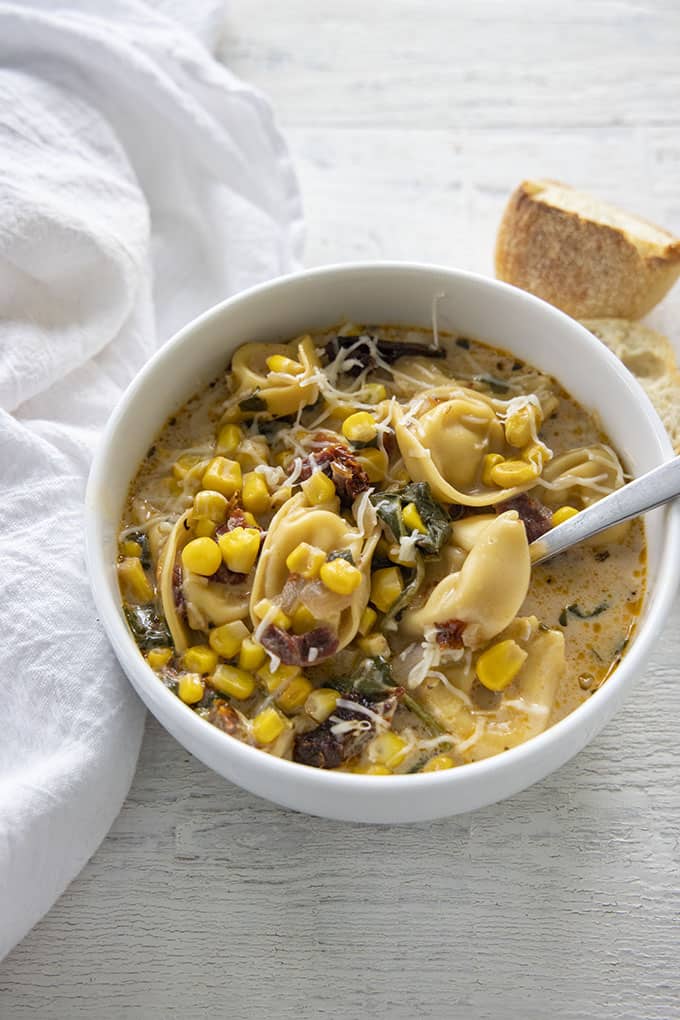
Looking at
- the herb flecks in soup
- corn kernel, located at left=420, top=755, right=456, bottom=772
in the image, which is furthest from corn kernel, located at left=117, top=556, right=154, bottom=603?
corn kernel, located at left=420, top=755, right=456, bottom=772

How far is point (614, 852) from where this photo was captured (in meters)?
3.96

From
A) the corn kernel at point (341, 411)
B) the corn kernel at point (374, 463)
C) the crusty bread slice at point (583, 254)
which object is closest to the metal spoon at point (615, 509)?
the corn kernel at point (374, 463)

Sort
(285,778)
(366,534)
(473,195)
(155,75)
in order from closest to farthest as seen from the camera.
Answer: (285,778), (366,534), (155,75), (473,195)

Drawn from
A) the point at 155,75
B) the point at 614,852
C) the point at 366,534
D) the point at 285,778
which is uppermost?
the point at 155,75

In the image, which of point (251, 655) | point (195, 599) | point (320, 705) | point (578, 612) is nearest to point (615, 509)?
point (578, 612)

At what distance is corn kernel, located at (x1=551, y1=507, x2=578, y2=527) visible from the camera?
3.92 metres

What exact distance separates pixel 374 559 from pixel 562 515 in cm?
70

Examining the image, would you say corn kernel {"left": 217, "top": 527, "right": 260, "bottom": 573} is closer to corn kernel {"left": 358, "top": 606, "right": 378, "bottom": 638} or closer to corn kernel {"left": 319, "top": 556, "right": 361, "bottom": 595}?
corn kernel {"left": 319, "top": 556, "right": 361, "bottom": 595}

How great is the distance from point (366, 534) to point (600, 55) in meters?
3.54

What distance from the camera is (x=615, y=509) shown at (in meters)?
3.78

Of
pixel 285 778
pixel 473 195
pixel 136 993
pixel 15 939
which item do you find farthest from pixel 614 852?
pixel 473 195

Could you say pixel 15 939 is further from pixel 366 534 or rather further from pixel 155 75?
pixel 155 75

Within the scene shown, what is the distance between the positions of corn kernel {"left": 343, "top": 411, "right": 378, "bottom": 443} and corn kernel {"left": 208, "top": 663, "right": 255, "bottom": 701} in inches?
37.6

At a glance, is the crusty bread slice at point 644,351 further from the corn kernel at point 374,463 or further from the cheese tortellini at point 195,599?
the cheese tortellini at point 195,599
